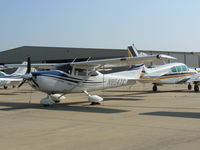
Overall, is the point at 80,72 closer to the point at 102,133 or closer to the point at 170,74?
the point at 102,133

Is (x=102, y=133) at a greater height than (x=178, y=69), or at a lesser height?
lesser

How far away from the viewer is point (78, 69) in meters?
13.4

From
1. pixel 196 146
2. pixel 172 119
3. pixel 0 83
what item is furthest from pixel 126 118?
pixel 0 83

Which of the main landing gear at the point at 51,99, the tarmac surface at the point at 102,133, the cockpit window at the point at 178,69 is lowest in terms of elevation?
the tarmac surface at the point at 102,133

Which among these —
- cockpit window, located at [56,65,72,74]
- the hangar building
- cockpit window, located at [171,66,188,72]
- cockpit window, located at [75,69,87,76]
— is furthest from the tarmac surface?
the hangar building

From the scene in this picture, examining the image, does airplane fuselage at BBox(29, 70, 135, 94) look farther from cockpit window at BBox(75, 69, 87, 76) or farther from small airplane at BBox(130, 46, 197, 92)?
small airplane at BBox(130, 46, 197, 92)

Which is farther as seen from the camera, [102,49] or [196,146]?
[102,49]

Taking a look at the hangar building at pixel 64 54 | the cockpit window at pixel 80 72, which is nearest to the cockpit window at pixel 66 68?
the cockpit window at pixel 80 72

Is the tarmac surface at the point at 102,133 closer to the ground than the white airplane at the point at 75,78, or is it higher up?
closer to the ground

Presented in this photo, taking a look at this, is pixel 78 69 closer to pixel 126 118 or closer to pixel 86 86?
pixel 86 86

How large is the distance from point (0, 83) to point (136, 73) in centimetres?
1483

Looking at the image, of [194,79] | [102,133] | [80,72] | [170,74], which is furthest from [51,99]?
[194,79]

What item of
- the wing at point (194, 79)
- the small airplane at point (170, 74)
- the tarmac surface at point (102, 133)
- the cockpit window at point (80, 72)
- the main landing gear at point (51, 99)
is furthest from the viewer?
the wing at point (194, 79)

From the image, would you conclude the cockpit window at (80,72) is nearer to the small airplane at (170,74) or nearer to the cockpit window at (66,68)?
the cockpit window at (66,68)
